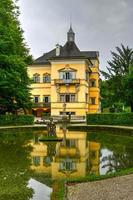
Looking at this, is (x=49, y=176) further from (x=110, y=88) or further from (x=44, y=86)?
(x=44, y=86)

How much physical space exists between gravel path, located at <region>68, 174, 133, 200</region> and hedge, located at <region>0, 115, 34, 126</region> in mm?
31229

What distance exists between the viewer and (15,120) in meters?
42.9

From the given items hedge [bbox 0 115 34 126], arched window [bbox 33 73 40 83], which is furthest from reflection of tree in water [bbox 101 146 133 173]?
arched window [bbox 33 73 40 83]

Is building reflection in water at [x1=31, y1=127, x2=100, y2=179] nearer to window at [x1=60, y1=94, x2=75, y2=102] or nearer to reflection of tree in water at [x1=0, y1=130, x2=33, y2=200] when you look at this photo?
reflection of tree in water at [x1=0, y1=130, x2=33, y2=200]

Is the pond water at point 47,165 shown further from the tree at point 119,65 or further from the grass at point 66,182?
the tree at point 119,65

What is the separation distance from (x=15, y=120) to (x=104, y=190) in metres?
33.6

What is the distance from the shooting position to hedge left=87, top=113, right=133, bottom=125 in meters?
42.0

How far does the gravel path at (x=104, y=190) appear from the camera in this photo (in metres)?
9.21

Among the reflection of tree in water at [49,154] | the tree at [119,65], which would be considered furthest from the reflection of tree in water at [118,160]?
the tree at [119,65]

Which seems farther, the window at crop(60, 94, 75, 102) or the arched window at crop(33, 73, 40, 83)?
the arched window at crop(33, 73, 40, 83)

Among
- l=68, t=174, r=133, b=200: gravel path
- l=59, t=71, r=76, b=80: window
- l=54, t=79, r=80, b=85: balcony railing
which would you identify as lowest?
l=68, t=174, r=133, b=200: gravel path

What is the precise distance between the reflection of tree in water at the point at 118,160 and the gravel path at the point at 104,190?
→ 3.04 metres

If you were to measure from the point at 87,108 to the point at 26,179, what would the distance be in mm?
56321

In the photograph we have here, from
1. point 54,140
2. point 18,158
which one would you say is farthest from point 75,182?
point 54,140
